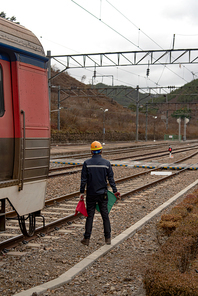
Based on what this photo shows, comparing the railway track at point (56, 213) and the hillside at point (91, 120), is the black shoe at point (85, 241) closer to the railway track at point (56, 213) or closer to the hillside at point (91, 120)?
the railway track at point (56, 213)

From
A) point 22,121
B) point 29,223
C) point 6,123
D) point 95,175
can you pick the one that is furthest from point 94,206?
point 6,123

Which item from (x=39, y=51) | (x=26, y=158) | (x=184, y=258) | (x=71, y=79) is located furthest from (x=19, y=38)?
(x=71, y=79)

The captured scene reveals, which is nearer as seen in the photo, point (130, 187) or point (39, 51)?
point (39, 51)

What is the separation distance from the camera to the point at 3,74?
5.25 metres

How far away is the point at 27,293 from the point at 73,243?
230cm

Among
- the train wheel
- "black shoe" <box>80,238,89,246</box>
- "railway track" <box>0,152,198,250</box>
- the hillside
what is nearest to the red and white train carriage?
the train wheel

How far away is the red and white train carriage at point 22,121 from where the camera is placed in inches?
207

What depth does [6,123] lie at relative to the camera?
5.23 metres

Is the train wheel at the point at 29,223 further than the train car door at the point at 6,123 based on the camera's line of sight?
Yes

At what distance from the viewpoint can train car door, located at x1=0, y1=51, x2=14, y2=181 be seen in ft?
17.0

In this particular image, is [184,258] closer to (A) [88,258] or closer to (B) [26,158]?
(A) [88,258]

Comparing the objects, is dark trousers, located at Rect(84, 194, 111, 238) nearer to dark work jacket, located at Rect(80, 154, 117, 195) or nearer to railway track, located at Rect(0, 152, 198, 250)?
dark work jacket, located at Rect(80, 154, 117, 195)

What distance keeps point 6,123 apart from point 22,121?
10.1 inches

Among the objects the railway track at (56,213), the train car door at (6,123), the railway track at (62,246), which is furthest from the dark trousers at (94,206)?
the train car door at (6,123)
